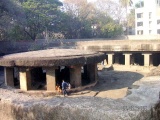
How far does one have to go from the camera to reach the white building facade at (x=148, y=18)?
40.1 meters

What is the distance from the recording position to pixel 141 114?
3.51 m

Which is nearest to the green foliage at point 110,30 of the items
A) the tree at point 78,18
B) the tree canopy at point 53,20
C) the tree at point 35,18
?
the tree canopy at point 53,20

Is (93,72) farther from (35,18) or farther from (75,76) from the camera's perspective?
(35,18)

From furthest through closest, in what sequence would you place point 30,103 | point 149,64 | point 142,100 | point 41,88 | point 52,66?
point 149,64, point 41,88, point 52,66, point 142,100, point 30,103

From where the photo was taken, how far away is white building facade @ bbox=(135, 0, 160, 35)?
40.1 metres

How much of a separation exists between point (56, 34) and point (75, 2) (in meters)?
8.33

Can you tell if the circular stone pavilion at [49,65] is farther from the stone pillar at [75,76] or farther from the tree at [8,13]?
the tree at [8,13]

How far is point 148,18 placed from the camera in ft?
142

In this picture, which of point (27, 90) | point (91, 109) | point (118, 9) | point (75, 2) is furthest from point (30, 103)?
point (118, 9)

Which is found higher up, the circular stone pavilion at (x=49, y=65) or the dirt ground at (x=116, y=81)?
the circular stone pavilion at (x=49, y=65)

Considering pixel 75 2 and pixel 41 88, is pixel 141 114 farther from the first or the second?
pixel 75 2

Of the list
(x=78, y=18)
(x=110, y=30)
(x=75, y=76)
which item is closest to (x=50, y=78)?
(x=75, y=76)

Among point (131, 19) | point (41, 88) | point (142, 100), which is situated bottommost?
point (41, 88)

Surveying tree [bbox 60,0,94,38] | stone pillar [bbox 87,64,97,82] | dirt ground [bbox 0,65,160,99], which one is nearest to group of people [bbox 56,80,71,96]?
dirt ground [bbox 0,65,160,99]
